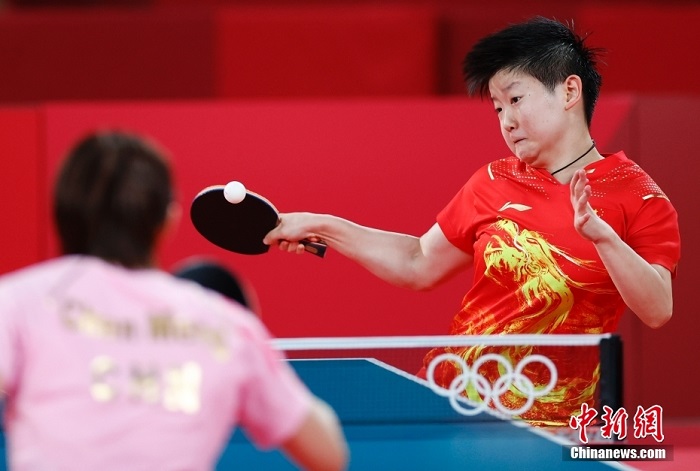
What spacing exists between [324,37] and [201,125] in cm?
83

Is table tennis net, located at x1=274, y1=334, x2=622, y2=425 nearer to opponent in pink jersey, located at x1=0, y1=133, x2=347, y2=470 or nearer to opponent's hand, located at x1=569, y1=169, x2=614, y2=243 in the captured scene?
opponent's hand, located at x1=569, y1=169, x2=614, y2=243

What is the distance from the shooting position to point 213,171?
16.8 feet

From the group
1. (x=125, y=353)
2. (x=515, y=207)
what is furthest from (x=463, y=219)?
(x=125, y=353)

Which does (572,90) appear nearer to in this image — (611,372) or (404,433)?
(611,372)

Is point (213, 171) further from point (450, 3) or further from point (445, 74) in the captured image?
point (450, 3)

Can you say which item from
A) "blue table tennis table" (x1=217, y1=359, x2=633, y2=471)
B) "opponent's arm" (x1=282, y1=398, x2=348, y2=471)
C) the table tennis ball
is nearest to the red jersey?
"blue table tennis table" (x1=217, y1=359, x2=633, y2=471)

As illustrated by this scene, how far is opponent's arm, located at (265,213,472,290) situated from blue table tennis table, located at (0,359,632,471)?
1.31 ft

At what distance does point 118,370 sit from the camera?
152cm

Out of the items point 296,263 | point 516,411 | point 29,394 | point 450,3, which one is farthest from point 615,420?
point 450,3

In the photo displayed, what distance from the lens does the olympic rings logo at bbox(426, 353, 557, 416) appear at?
101 inches

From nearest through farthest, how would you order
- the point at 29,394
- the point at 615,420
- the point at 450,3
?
the point at 29,394 → the point at 615,420 → the point at 450,3

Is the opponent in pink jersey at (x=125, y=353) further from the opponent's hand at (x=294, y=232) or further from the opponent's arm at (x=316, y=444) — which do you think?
the opponent's hand at (x=294, y=232)

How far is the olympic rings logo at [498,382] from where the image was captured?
2.58m

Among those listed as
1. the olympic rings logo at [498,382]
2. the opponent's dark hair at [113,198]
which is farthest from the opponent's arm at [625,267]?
the opponent's dark hair at [113,198]
